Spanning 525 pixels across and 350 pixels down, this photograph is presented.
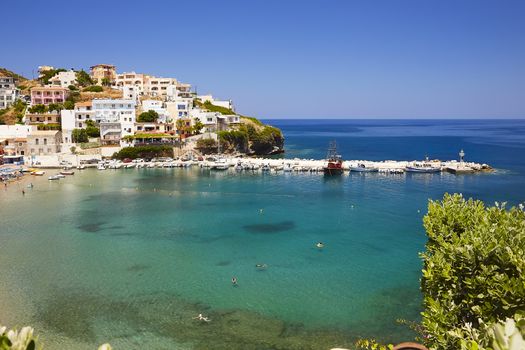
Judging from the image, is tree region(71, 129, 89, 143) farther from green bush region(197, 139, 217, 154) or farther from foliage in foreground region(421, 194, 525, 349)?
foliage in foreground region(421, 194, 525, 349)

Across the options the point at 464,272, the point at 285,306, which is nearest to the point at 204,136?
the point at 285,306

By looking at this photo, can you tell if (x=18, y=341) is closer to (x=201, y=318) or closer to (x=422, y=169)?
(x=201, y=318)

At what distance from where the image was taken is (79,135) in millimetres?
92000

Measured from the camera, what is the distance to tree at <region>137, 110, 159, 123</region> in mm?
99312

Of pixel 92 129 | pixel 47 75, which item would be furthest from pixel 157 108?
pixel 47 75

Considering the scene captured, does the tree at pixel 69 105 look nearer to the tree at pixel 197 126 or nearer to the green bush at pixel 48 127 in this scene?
the green bush at pixel 48 127

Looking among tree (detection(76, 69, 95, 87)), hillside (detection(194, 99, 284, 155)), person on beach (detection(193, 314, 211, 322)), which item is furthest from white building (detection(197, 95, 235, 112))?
person on beach (detection(193, 314, 211, 322))

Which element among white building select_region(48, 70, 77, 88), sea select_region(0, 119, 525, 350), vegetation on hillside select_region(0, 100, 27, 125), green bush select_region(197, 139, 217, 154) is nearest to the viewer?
sea select_region(0, 119, 525, 350)

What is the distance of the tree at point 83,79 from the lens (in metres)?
126

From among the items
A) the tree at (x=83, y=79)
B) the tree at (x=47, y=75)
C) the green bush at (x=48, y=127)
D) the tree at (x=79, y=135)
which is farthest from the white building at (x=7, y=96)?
the tree at (x=79, y=135)

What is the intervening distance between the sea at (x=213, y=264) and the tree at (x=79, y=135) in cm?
3006

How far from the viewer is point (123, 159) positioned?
8969cm

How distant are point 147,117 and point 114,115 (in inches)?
308

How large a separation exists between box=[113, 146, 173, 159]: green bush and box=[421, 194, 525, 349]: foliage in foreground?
8229cm
